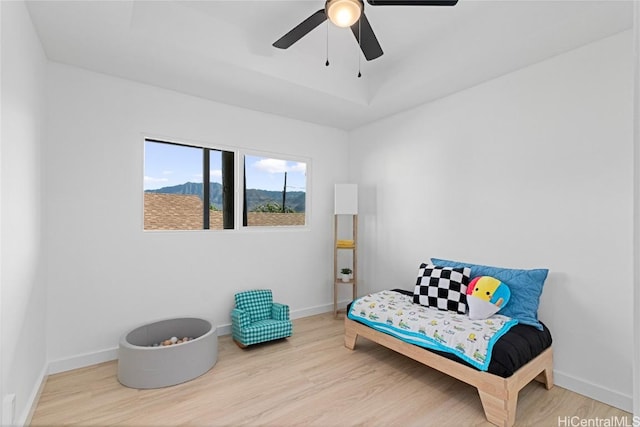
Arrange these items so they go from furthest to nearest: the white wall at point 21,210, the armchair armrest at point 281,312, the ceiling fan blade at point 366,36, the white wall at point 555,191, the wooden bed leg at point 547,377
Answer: the armchair armrest at point 281,312 < the wooden bed leg at point 547,377 < the white wall at point 555,191 < the ceiling fan blade at point 366,36 < the white wall at point 21,210

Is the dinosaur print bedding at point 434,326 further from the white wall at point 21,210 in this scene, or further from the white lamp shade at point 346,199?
the white wall at point 21,210

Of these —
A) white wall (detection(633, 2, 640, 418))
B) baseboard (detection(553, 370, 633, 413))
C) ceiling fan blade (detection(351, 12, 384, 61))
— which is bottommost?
baseboard (detection(553, 370, 633, 413))

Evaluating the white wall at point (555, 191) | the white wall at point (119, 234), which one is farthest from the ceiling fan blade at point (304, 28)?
the white wall at point (555, 191)

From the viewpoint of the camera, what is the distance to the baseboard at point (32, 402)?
1.77m

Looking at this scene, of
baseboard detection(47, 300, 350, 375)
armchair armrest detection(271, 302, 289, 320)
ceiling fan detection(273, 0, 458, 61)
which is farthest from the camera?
armchair armrest detection(271, 302, 289, 320)

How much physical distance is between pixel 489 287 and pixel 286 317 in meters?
1.91

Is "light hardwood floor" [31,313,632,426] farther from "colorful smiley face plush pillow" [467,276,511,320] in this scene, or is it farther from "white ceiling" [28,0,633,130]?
"white ceiling" [28,0,633,130]

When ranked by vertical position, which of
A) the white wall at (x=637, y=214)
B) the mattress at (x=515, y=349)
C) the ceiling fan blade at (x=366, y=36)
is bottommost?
the mattress at (x=515, y=349)

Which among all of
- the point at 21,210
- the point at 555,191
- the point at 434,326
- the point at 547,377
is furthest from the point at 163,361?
the point at 555,191

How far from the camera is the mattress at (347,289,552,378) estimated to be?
6.08 feet

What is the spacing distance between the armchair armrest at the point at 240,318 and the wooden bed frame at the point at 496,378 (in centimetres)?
139

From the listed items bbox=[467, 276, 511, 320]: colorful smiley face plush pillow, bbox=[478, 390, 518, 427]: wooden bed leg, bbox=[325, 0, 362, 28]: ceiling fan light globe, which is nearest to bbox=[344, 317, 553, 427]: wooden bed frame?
bbox=[478, 390, 518, 427]: wooden bed leg

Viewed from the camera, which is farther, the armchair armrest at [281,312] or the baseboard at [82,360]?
the armchair armrest at [281,312]

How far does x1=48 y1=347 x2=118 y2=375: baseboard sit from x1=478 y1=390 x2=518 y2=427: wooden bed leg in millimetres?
2879
